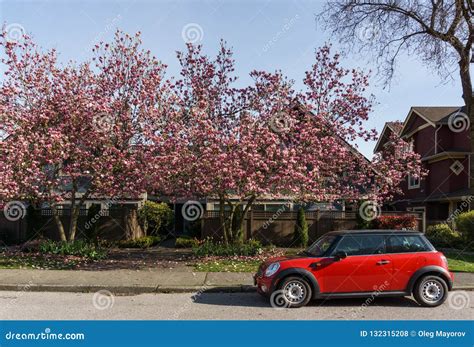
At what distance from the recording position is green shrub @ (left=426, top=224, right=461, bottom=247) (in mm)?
18469

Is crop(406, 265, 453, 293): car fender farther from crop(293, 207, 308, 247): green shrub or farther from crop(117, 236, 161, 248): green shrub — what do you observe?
crop(117, 236, 161, 248): green shrub

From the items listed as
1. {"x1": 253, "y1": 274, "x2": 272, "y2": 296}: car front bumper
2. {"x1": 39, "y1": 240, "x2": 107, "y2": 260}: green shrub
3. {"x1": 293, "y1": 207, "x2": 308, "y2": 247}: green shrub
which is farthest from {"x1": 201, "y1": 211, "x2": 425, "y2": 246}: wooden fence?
{"x1": 253, "y1": 274, "x2": 272, "y2": 296}: car front bumper

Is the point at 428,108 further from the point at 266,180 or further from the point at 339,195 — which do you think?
the point at 266,180

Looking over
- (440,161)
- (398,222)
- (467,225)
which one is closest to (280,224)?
(398,222)

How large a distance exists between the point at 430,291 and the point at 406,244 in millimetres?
977

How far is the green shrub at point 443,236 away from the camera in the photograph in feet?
60.6

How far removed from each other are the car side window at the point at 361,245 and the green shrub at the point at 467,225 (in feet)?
35.6

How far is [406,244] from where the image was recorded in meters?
8.76

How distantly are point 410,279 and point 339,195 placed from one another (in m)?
7.36

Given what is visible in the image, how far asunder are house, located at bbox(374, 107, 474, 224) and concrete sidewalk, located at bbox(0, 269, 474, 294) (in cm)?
1599

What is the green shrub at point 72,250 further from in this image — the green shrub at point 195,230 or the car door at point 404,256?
the car door at point 404,256

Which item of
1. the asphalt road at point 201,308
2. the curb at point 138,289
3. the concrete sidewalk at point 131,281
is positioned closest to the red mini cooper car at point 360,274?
the asphalt road at point 201,308

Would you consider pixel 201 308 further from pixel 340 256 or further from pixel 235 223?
pixel 235 223

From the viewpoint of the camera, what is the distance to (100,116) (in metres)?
13.9
